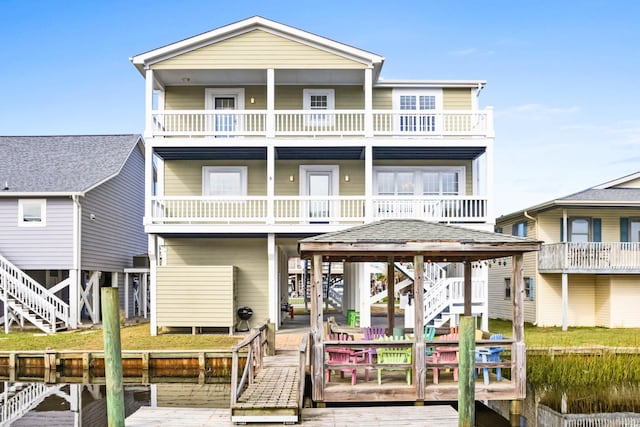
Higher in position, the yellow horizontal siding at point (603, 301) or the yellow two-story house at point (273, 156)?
the yellow two-story house at point (273, 156)

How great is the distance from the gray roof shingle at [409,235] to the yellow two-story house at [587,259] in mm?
12463

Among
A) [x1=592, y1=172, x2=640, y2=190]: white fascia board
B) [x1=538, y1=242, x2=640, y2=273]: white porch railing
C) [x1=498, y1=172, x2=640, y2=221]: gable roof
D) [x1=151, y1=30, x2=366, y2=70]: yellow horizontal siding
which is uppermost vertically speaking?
[x1=151, y1=30, x2=366, y2=70]: yellow horizontal siding

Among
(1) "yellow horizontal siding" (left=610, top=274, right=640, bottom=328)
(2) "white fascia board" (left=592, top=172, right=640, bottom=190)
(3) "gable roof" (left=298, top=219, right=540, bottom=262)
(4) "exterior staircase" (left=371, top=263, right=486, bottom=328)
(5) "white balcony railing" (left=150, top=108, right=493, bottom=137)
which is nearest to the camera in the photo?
(3) "gable roof" (left=298, top=219, right=540, bottom=262)

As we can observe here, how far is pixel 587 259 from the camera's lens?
25.0 m

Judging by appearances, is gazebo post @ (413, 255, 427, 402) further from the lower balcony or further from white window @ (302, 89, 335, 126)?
white window @ (302, 89, 335, 126)

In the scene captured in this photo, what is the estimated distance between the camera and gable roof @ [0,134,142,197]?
84.5 feet

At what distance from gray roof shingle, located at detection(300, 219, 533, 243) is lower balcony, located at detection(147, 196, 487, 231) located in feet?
25.8

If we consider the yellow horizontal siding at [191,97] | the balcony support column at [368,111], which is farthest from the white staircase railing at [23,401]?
the balcony support column at [368,111]

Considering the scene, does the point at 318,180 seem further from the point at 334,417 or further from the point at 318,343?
the point at 334,417

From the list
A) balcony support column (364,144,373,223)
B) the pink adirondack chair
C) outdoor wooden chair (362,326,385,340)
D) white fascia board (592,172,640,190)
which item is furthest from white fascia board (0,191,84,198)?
white fascia board (592,172,640,190)

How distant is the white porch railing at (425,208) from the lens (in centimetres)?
2216

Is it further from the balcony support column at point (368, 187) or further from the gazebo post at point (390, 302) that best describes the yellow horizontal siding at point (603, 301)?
the gazebo post at point (390, 302)

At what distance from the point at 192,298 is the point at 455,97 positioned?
490 inches

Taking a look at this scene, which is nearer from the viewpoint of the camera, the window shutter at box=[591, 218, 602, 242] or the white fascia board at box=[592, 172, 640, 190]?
the window shutter at box=[591, 218, 602, 242]
